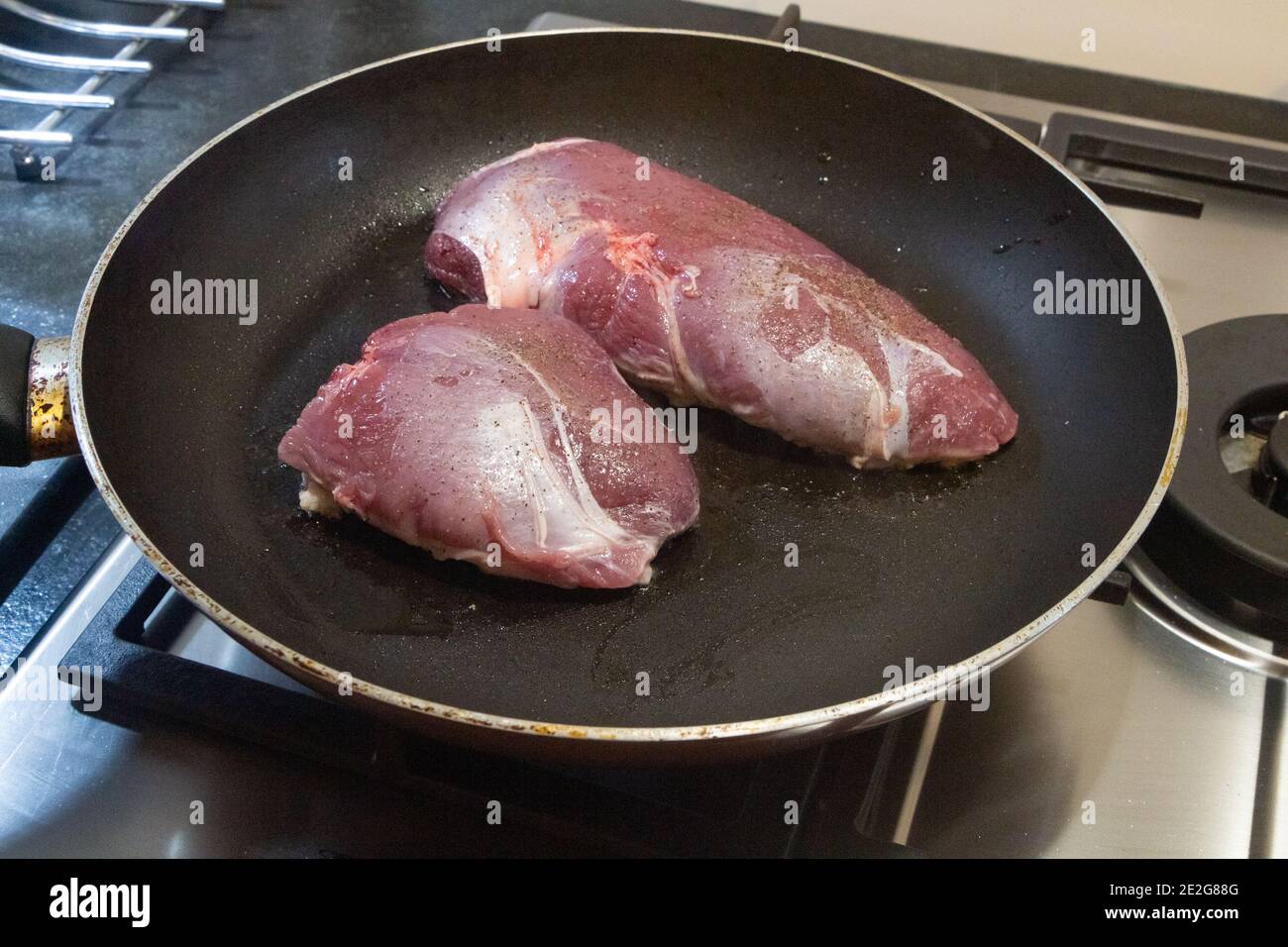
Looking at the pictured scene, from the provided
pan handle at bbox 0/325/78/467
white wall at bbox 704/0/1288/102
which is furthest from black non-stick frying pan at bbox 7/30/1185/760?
white wall at bbox 704/0/1288/102

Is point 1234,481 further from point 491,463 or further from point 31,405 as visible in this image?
point 31,405

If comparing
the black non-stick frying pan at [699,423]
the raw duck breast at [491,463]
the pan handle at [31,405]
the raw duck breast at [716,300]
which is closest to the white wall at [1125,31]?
the black non-stick frying pan at [699,423]

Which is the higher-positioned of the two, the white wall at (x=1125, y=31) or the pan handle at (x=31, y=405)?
the white wall at (x=1125, y=31)

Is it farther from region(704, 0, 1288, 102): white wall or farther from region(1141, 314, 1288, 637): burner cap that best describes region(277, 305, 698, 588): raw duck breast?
region(704, 0, 1288, 102): white wall

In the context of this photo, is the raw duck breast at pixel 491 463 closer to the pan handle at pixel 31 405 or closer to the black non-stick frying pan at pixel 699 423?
the black non-stick frying pan at pixel 699 423

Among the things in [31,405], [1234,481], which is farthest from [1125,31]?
[31,405]

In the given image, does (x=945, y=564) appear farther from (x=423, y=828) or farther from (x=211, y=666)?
(x=211, y=666)
